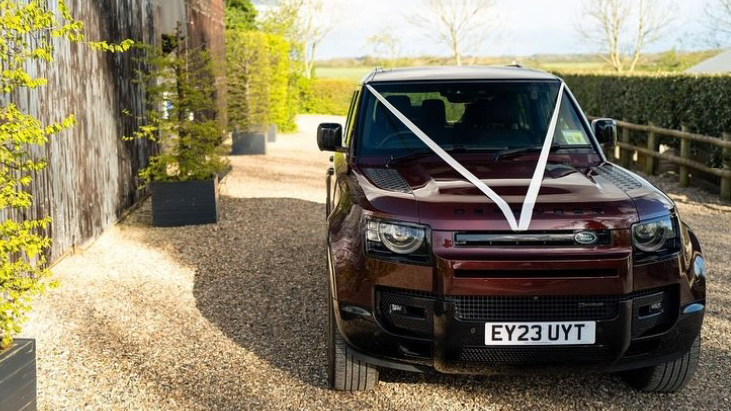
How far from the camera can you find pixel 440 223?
12.7ft

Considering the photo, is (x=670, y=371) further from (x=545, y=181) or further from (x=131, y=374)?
(x=131, y=374)

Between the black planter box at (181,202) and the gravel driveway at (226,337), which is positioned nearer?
the gravel driveway at (226,337)

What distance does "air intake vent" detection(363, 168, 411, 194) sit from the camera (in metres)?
4.31

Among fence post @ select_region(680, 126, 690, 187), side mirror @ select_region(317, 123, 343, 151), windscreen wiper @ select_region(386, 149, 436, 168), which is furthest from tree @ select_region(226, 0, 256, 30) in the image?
windscreen wiper @ select_region(386, 149, 436, 168)

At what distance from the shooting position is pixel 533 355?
3.94m

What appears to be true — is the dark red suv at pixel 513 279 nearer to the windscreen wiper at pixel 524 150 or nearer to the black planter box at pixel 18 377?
the windscreen wiper at pixel 524 150

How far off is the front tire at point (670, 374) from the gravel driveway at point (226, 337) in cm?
6

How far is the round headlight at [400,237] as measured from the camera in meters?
3.91

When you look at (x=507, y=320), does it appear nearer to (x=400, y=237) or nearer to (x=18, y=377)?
(x=400, y=237)

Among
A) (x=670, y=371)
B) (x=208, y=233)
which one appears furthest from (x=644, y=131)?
(x=670, y=371)

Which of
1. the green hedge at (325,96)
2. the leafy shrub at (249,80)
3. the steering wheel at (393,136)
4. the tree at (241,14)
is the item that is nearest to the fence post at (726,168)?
the steering wheel at (393,136)

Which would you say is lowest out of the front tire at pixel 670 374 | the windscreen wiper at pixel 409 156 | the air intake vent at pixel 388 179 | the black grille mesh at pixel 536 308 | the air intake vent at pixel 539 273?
the front tire at pixel 670 374

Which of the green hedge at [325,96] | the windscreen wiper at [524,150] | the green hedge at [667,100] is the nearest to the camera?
the windscreen wiper at [524,150]

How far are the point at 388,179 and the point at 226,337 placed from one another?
1876 millimetres
